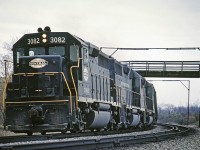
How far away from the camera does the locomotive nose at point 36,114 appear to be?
13.3 m

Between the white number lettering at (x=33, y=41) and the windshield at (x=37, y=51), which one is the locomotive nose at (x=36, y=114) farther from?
the white number lettering at (x=33, y=41)

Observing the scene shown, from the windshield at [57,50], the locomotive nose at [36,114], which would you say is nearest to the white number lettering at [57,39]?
the windshield at [57,50]

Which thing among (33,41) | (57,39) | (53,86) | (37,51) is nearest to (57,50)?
(57,39)

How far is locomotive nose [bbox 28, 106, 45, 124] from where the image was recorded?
43.6 ft

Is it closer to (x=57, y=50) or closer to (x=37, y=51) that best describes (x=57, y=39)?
(x=57, y=50)

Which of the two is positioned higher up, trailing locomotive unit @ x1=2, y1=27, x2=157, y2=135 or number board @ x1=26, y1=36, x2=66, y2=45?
number board @ x1=26, y1=36, x2=66, y2=45

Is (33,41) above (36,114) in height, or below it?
above

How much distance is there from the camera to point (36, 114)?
13.3 m

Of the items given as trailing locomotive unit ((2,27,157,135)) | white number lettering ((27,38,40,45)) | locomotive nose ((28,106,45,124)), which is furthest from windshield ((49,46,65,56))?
locomotive nose ((28,106,45,124))

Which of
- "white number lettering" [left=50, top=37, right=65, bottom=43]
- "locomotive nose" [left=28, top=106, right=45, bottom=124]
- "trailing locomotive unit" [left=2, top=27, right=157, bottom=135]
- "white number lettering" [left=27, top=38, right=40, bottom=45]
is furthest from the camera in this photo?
"white number lettering" [left=27, top=38, right=40, bottom=45]

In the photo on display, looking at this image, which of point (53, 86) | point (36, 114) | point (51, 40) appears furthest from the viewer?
point (51, 40)

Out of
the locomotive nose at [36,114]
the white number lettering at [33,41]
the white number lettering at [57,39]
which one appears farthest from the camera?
the white number lettering at [33,41]

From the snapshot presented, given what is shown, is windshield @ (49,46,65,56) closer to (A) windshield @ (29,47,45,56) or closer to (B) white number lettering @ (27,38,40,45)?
(A) windshield @ (29,47,45,56)

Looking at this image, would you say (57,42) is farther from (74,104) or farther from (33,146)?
(33,146)
